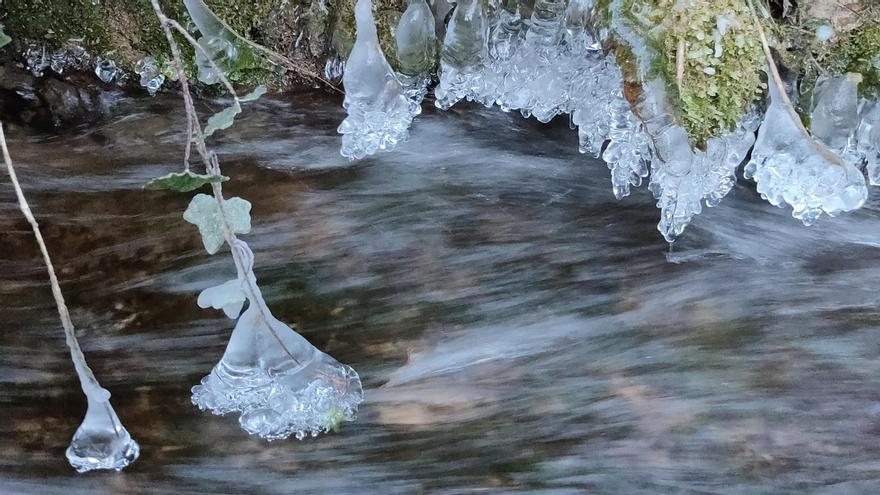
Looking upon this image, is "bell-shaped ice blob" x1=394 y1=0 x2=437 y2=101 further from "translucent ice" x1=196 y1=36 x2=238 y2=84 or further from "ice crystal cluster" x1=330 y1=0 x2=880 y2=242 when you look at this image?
"translucent ice" x1=196 y1=36 x2=238 y2=84

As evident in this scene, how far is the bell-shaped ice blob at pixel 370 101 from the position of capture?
6.35 ft

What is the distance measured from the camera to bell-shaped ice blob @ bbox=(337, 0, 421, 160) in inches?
76.2

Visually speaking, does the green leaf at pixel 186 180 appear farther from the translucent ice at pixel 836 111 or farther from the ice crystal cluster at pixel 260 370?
the translucent ice at pixel 836 111

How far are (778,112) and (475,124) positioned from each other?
0.93 meters

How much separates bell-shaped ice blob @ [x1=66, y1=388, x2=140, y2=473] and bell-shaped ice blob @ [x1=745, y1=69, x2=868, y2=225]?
1865 mm

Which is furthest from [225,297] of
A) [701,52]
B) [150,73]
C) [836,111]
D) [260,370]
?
[836,111]

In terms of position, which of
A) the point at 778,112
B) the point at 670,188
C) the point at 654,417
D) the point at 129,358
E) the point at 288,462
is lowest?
the point at 288,462

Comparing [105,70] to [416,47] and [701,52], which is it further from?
[701,52]

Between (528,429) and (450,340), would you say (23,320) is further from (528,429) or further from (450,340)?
(528,429)

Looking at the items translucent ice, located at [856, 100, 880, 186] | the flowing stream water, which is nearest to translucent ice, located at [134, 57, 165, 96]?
the flowing stream water

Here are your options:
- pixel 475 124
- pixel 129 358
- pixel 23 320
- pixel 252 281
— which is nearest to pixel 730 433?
pixel 475 124

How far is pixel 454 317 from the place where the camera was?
2121mm

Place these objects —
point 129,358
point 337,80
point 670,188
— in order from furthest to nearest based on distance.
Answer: point 337,80 < point 129,358 < point 670,188

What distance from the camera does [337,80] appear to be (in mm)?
2248
